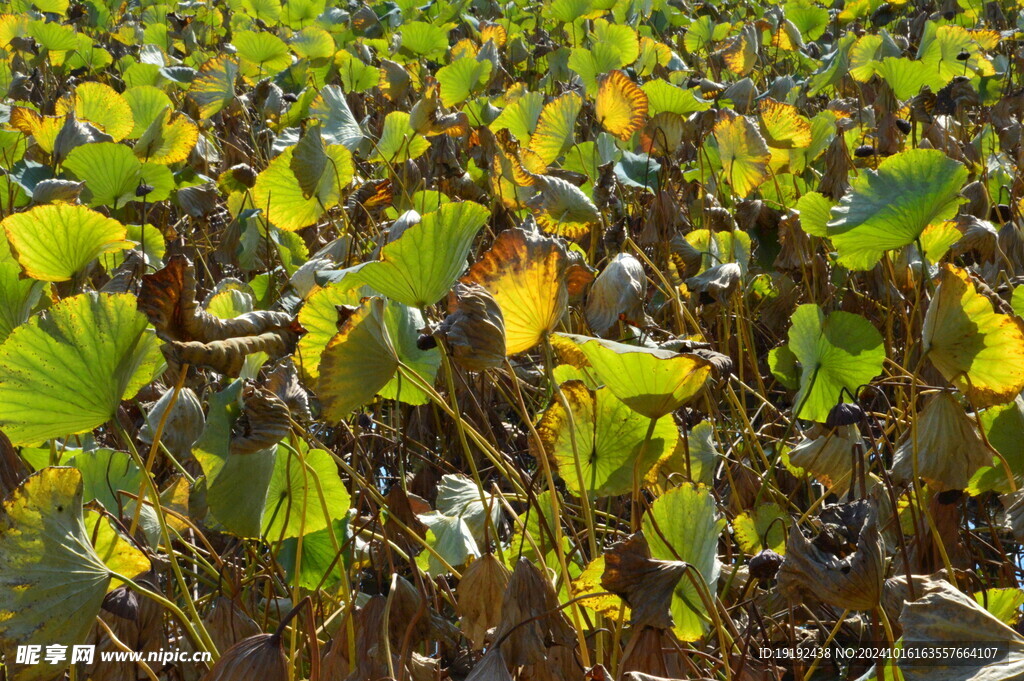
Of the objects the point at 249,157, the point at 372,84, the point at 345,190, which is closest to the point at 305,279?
the point at 345,190

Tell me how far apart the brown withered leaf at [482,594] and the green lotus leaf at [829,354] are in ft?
1.45

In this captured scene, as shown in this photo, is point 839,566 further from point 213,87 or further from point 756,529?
point 213,87

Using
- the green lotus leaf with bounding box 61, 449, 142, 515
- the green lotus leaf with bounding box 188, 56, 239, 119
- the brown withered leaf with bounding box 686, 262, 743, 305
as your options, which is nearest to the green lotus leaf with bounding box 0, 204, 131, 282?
the green lotus leaf with bounding box 61, 449, 142, 515

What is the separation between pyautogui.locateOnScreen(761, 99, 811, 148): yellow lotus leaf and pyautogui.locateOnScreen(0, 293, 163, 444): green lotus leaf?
125 cm

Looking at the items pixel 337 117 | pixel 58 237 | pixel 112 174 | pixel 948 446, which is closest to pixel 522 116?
pixel 337 117

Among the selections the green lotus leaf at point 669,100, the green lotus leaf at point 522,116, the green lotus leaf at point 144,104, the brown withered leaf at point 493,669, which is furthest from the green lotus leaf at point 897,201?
the green lotus leaf at point 144,104

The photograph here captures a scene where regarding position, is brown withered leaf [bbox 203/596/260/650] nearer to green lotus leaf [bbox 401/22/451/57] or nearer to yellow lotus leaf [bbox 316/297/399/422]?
yellow lotus leaf [bbox 316/297/399/422]

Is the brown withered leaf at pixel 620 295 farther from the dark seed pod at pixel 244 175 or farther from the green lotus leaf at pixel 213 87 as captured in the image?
the green lotus leaf at pixel 213 87

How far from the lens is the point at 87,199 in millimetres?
1792

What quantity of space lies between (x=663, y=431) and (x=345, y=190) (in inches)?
41.0

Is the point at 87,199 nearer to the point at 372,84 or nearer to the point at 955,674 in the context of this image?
the point at 372,84

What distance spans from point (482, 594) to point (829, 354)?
0.50 m

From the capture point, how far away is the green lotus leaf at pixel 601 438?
0.86 metres

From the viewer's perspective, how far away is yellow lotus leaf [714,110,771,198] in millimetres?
1611
